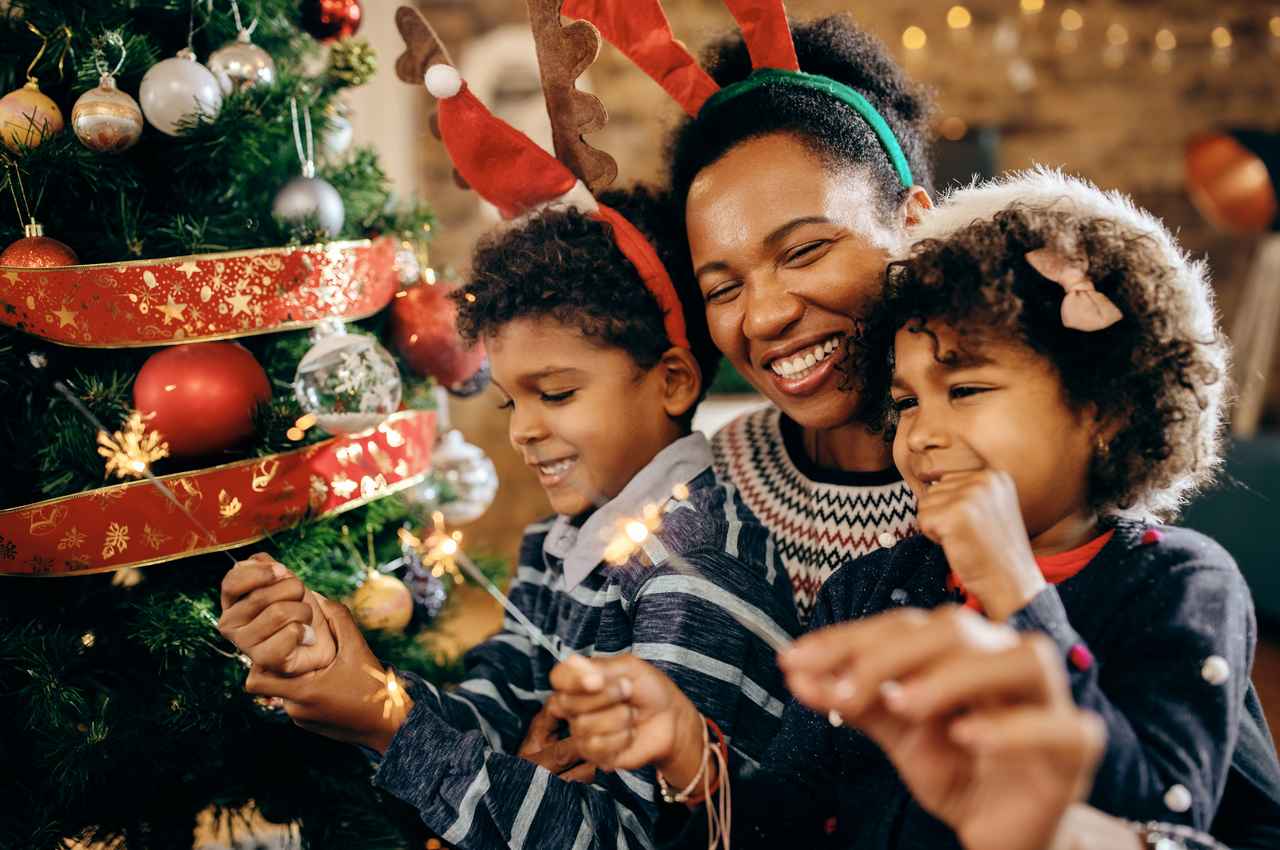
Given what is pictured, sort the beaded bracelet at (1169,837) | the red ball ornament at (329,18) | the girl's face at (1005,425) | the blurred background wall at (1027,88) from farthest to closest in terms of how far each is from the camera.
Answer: the blurred background wall at (1027,88), the red ball ornament at (329,18), the girl's face at (1005,425), the beaded bracelet at (1169,837)

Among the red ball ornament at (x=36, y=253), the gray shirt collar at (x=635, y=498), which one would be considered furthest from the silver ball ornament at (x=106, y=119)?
the gray shirt collar at (x=635, y=498)

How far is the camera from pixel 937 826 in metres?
0.87

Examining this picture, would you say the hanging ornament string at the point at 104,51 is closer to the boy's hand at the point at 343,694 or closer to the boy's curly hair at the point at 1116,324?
the boy's hand at the point at 343,694

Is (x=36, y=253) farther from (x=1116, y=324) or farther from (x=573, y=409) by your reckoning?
(x=1116, y=324)

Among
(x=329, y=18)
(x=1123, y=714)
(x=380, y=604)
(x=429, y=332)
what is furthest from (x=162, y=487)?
(x=1123, y=714)

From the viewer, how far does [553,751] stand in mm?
1185

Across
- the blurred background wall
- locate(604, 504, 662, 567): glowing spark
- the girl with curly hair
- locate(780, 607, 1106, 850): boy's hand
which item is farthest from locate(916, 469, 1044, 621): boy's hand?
the blurred background wall

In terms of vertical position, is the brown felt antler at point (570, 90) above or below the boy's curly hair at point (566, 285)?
above

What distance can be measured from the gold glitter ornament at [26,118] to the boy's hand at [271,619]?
1.68 ft

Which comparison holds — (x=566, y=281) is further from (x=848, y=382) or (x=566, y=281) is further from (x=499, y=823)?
(x=499, y=823)

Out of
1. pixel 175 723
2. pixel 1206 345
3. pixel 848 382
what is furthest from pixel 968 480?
pixel 175 723

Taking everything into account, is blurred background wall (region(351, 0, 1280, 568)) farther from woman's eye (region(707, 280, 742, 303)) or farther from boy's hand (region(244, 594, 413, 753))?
boy's hand (region(244, 594, 413, 753))

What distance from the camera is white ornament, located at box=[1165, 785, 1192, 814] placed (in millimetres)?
738

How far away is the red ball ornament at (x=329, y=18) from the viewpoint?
4.23ft
